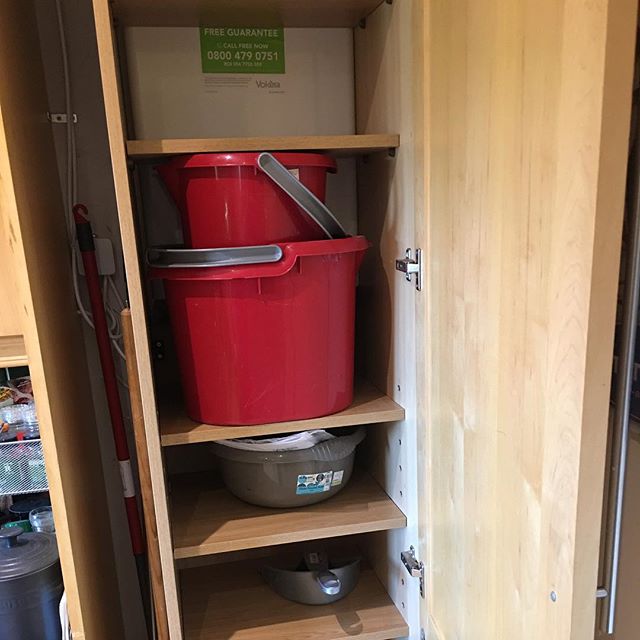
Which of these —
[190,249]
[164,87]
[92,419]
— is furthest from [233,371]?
[164,87]

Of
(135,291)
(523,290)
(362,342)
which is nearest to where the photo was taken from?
(523,290)

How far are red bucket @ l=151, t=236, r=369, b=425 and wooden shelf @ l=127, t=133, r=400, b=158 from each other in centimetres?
18

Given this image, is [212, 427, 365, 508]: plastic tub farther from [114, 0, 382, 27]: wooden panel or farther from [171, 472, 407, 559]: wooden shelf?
[114, 0, 382, 27]: wooden panel

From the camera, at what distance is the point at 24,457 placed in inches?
48.6

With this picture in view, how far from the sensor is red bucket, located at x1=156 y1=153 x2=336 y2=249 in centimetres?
108

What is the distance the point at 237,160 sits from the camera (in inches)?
41.8

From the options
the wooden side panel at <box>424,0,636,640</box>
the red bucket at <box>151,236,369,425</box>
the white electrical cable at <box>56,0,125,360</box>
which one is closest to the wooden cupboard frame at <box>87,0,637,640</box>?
the wooden side panel at <box>424,0,636,640</box>

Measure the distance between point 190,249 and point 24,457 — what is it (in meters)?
0.55

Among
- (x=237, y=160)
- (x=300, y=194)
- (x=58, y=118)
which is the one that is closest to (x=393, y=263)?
(x=300, y=194)

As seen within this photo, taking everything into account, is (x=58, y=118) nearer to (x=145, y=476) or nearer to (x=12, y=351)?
(x=12, y=351)

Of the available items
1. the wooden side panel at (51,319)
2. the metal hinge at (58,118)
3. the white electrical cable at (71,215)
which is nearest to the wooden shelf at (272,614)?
the wooden side panel at (51,319)

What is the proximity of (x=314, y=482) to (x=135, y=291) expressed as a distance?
1.81 feet

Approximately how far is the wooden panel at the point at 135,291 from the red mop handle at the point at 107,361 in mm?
299

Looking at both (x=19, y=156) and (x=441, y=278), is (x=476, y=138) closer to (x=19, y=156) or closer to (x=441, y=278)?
(x=441, y=278)
